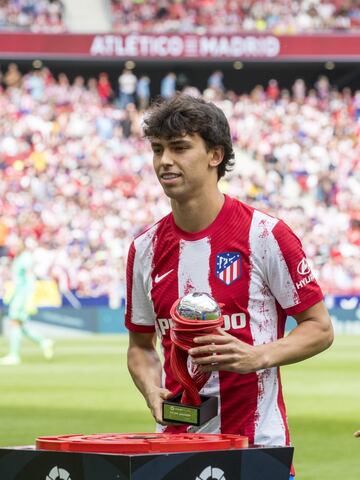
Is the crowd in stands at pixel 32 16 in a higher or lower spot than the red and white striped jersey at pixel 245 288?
higher

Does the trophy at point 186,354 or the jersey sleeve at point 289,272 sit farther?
the jersey sleeve at point 289,272

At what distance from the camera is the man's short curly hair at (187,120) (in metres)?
4.24

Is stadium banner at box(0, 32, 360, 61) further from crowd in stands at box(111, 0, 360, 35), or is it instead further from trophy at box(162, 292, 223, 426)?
trophy at box(162, 292, 223, 426)

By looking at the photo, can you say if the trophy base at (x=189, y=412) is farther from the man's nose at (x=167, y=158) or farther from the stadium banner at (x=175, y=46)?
the stadium banner at (x=175, y=46)

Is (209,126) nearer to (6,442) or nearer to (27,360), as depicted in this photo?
(6,442)

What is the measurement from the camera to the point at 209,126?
169 inches

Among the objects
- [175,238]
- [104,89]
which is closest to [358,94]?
[104,89]

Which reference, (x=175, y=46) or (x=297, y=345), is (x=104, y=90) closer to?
(x=175, y=46)

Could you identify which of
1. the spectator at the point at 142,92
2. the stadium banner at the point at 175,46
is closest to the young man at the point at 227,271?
the spectator at the point at 142,92

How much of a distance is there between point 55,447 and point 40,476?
95 mm

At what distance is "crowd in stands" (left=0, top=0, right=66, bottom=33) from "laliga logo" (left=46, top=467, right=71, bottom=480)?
3520 cm

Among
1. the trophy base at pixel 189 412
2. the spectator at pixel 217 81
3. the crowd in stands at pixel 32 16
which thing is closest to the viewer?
the trophy base at pixel 189 412

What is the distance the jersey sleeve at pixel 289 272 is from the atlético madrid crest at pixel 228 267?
0.11 metres

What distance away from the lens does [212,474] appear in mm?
3520
